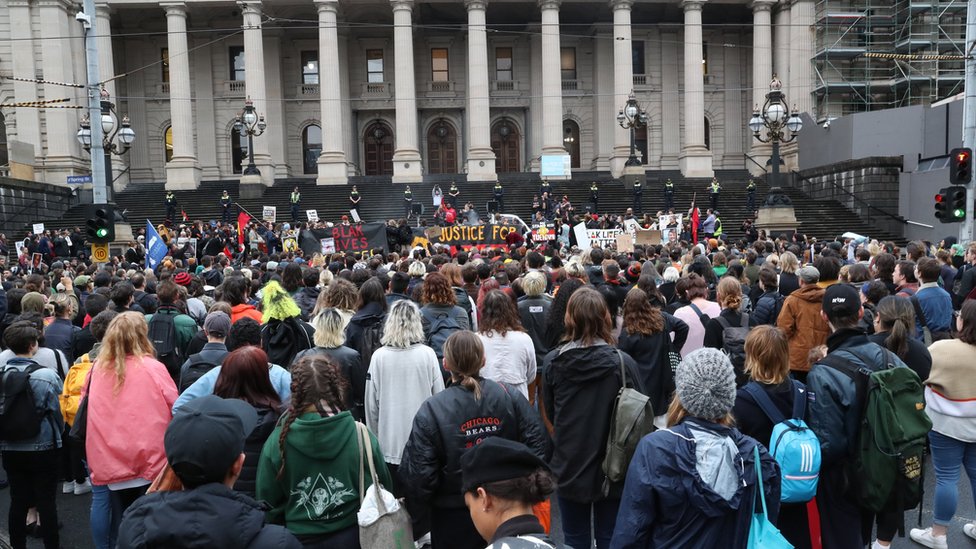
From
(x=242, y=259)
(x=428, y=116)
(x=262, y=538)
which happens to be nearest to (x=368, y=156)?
(x=428, y=116)

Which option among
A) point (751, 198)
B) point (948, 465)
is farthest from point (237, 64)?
point (948, 465)

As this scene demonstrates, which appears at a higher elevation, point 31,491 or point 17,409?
point 17,409

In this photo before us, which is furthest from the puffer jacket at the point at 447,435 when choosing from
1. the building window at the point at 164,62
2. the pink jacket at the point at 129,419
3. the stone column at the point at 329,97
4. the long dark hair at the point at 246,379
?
the building window at the point at 164,62

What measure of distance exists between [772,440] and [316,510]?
2.54 meters

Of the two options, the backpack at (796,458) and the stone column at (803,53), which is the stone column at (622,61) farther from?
the backpack at (796,458)

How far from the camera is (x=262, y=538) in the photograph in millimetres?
2846

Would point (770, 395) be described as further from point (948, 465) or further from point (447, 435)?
point (948, 465)

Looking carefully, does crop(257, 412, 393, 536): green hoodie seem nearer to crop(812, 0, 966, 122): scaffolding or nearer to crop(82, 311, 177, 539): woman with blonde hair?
crop(82, 311, 177, 539): woman with blonde hair

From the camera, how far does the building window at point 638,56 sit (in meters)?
48.1

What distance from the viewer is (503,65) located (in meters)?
48.1

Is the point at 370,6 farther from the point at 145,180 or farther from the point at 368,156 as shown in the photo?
the point at 145,180

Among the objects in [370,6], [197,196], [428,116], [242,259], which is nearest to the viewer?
[242,259]

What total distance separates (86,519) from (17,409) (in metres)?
1.87

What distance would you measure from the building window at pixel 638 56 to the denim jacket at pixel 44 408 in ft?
151
